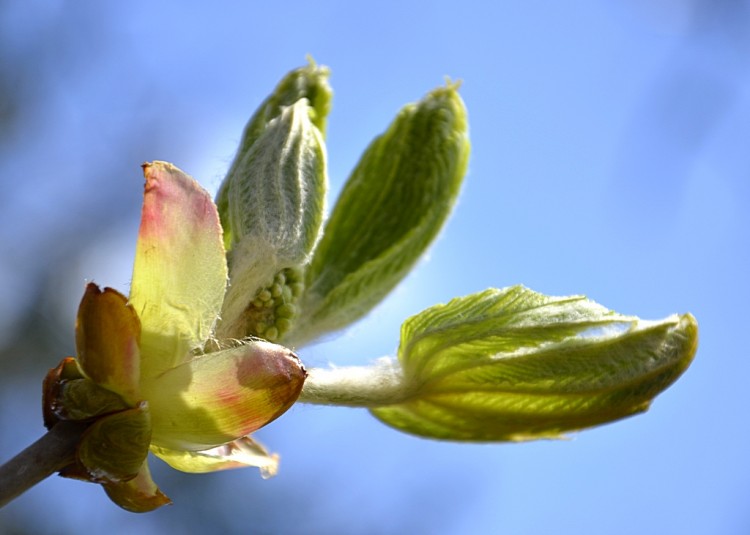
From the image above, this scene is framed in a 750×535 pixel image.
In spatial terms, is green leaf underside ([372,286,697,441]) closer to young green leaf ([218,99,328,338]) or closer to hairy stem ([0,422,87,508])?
young green leaf ([218,99,328,338])

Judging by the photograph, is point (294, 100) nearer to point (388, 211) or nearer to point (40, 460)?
point (388, 211)

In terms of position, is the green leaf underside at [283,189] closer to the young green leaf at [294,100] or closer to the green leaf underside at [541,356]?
the young green leaf at [294,100]

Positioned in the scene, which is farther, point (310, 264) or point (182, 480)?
point (182, 480)

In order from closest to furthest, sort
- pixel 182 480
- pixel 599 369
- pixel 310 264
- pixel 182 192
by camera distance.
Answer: pixel 182 192 → pixel 599 369 → pixel 310 264 → pixel 182 480

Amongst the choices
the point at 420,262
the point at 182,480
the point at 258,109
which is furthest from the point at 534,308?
the point at 182,480

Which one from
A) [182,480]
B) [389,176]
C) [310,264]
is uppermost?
[389,176]

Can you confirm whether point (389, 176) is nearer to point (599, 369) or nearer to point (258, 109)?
point (258, 109)

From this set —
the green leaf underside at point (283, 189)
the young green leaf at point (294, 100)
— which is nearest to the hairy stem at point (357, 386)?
the green leaf underside at point (283, 189)
